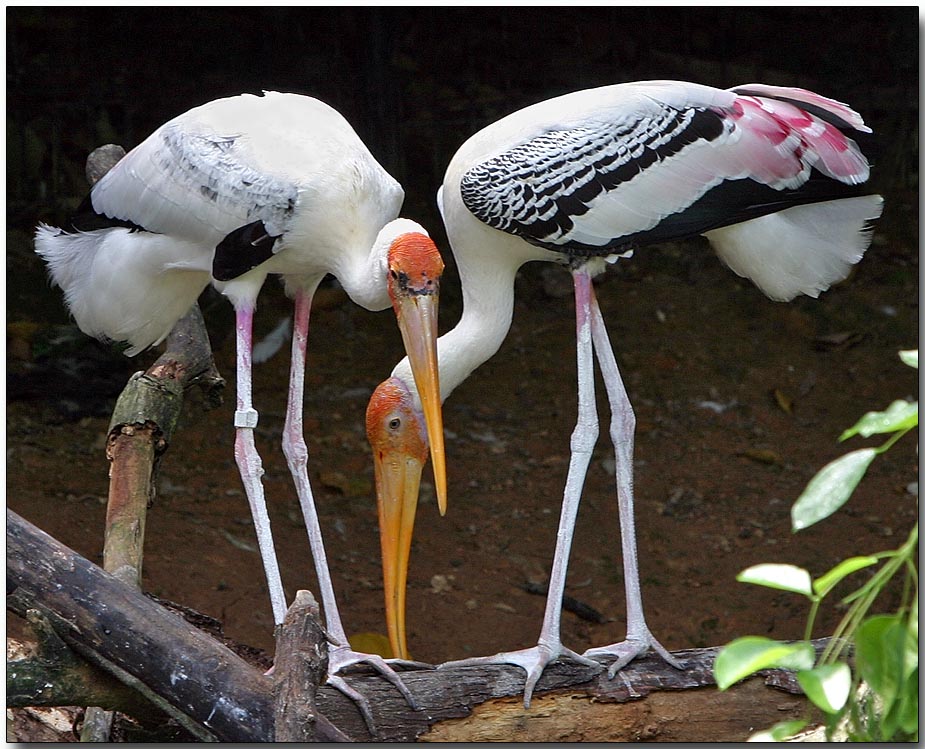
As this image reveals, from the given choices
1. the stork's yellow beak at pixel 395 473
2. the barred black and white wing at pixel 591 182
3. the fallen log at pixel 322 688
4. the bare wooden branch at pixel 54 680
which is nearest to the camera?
the fallen log at pixel 322 688

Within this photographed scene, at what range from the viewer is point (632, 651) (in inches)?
Answer: 119

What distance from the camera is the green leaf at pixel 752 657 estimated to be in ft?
3.68

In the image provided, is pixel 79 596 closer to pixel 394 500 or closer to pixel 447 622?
pixel 394 500

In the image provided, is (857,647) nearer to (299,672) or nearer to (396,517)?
(299,672)

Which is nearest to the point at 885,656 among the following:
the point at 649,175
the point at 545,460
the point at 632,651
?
the point at 632,651

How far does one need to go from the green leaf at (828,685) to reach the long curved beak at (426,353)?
5.96 ft

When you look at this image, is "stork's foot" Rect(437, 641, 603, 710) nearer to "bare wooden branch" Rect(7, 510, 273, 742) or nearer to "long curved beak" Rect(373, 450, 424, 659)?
"long curved beak" Rect(373, 450, 424, 659)

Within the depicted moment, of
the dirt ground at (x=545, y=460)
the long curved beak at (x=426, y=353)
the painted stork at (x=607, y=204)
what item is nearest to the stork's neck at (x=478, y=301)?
the painted stork at (x=607, y=204)

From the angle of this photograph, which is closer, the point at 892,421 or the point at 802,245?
the point at 892,421

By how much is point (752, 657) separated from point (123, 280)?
2532 mm

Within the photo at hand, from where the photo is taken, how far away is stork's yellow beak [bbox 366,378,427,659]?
3.08m

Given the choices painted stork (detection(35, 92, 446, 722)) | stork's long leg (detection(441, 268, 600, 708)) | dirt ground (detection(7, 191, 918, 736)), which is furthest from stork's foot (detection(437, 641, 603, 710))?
dirt ground (detection(7, 191, 918, 736))

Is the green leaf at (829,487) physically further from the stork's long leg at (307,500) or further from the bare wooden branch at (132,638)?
the stork's long leg at (307,500)

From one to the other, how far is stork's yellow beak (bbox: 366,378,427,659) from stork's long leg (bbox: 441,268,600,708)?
Answer: 0.95 feet
